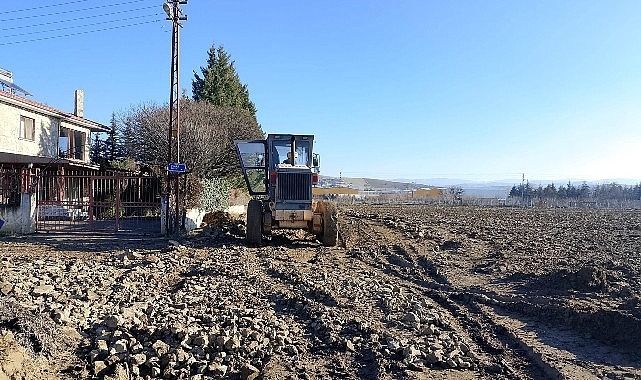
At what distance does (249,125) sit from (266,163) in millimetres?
20513

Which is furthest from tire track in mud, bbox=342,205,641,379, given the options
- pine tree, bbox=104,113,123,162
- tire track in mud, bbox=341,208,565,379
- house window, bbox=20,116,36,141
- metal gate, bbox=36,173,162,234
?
pine tree, bbox=104,113,123,162

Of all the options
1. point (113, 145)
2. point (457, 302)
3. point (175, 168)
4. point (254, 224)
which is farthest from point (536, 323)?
point (113, 145)

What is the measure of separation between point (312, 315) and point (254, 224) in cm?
730

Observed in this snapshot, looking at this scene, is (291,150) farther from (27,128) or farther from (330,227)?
(27,128)

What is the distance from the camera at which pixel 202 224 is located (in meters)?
21.5

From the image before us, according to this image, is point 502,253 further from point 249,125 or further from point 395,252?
point 249,125

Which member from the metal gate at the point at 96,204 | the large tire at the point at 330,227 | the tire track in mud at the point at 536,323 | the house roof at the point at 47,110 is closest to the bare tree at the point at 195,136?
the house roof at the point at 47,110

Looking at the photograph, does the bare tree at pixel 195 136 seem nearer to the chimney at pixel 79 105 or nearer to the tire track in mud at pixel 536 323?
the chimney at pixel 79 105

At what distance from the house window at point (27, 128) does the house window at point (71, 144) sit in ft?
7.22

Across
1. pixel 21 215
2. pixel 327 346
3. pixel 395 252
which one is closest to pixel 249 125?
pixel 21 215

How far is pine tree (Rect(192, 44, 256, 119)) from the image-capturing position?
125 ft

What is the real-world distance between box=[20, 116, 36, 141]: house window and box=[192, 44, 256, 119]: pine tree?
12.9 metres

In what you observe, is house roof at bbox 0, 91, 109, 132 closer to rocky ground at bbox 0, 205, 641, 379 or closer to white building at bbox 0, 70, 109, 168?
white building at bbox 0, 70, 109, 168

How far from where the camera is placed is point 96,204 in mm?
20047
